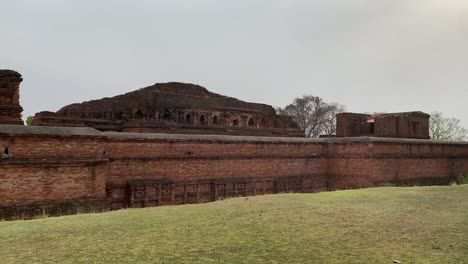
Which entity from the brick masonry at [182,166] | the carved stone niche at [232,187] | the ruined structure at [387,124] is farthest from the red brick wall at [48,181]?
the ruined structure at [387,124]

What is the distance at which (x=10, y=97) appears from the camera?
35.8ft

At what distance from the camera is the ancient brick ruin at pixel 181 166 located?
9.25m

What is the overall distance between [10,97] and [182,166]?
193 inches

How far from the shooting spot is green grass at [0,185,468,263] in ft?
17.1

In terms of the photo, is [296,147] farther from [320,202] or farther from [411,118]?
[411,118]

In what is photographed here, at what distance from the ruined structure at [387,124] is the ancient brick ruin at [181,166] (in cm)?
352

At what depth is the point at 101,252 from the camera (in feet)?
17.3

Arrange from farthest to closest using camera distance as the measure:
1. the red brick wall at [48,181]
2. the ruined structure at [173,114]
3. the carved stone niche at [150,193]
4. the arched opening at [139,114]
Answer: the arched opening at [139,114] → the ruined structure at [173,114] → the carved stone niche at [150,193] → the red brick wall at [48,181]

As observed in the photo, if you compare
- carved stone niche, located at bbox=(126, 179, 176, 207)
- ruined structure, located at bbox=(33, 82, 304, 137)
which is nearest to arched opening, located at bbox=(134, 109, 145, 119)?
ruined structure, located at bbox=(33, 82, 304, 137)

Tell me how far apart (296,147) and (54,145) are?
9295mm

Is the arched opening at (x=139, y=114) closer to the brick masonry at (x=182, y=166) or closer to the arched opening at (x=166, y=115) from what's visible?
the arched opening at (x=166, y=115)

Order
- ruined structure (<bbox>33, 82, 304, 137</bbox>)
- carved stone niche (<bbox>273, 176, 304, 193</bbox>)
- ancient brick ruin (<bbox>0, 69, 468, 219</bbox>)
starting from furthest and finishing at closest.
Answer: ruined structure (<bbox>33, 82, 304, 137</bbox>)
carved stone niche (<bbox>273, 176, 304, 193</bbox>)
ancient brick ruin (<bbox>0, 69, 468, 219</bbox>)

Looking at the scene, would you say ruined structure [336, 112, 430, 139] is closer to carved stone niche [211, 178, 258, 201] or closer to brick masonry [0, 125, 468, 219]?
brick masonry [0, 125, 468, 219]

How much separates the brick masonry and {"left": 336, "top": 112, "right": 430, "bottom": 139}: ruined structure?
3.49m
